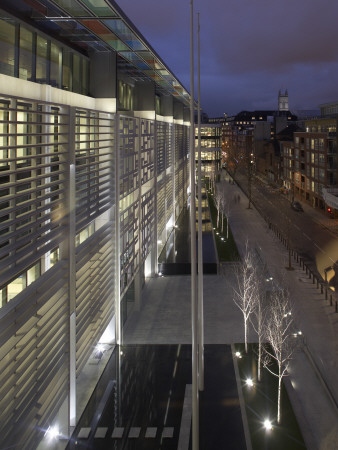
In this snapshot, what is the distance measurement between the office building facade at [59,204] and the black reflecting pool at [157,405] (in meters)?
1.03

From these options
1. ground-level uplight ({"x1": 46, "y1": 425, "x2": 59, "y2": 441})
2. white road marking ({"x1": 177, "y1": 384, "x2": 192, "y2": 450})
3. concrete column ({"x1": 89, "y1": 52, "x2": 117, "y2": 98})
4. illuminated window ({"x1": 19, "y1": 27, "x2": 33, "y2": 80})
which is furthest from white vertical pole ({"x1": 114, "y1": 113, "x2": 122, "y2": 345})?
ground-level uplight ({"x1": 46, "y1": 425, "x2": 59, "y2": 441})

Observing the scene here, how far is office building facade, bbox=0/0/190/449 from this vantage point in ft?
26.4

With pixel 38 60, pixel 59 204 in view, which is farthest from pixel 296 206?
pixel 59 204

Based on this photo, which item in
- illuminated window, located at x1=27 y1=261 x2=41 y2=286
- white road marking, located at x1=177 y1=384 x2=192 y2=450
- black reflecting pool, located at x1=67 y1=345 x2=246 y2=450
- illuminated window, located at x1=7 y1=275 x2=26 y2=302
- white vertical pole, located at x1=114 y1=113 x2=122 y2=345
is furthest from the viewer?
white vertical pole, located at x1=114 y1=113 x2=122 y2=345

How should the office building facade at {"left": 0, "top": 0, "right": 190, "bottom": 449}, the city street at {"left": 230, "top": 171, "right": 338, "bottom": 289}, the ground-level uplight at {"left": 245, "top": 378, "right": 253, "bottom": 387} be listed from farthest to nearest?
the city street at {"left": 230, "top": 171, "right": 338, "bottom": 289}, the ground-level uplight at {"left": 245, "top": 378, "right": 253, "bottom": 387}, the office building facade at {"left": 0, "top": 0, "right": 190, "bottom": 449}

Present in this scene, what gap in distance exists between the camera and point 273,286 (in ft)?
77.2

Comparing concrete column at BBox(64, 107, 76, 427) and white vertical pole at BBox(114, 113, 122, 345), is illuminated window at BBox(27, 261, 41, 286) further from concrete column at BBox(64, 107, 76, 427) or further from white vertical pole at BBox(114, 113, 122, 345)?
white vertical pole at BBox(114, 113, 122, 345)

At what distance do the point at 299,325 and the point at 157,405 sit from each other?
8.66 metres

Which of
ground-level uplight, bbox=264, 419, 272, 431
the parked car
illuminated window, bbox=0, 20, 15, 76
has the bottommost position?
ground-level uplight, bbox=264, 419, 272, 431

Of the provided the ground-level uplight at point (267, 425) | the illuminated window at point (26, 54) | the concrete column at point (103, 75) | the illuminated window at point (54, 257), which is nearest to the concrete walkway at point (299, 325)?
the ground-level uplight at point (267, 425)

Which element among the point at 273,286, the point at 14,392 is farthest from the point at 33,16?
the point at 273,286

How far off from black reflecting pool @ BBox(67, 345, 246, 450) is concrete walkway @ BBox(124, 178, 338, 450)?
5.34 feet

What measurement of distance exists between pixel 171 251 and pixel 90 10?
70.9 feet

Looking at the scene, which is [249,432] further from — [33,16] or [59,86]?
[33,16]
